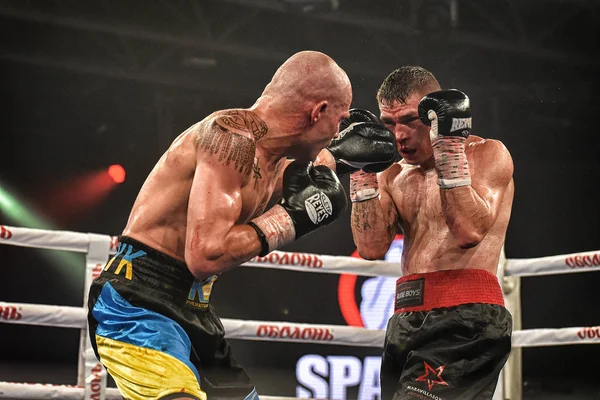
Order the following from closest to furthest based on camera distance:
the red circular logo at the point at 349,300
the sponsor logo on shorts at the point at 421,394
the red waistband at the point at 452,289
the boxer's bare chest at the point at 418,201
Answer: the sponsor logo on shorts at the point at 421,394, the red waistband at the point at 452,289, the boxer's bare chest at the point at 418,201, the red circular logo at the point at 349,300

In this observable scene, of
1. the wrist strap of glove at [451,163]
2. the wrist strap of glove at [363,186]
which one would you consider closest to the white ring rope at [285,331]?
the wrist strap of glove at [363,186]

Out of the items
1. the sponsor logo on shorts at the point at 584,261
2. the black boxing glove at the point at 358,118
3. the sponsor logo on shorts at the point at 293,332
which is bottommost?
the sponsor logo on shorts at the point at 293,332

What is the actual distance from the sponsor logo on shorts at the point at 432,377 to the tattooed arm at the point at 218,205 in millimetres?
711

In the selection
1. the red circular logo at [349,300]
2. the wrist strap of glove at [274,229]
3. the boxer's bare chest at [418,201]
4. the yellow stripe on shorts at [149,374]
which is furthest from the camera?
the red circular logo at [349,300]

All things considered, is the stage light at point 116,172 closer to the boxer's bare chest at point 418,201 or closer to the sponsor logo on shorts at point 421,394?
the boxer's bare chest at point 418,201

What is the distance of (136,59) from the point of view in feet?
20.8

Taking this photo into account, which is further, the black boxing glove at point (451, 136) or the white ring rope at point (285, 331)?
the white ring rope at point (285, 331)

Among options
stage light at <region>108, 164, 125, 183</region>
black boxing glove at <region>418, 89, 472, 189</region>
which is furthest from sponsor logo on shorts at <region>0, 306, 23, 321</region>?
stage light at <region>108, 164, 125, 183</region>

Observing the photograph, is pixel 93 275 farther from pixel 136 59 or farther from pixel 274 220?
pixel 136 59

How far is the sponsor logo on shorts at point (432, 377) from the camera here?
2.09 meters

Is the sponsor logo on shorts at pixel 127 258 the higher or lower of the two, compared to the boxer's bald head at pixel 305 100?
lower

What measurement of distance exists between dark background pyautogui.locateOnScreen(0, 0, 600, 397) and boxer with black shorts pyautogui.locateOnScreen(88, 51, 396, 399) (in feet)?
14.0

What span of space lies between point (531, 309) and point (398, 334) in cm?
503

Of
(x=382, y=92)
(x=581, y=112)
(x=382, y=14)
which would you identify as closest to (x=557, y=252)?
(x=581, y=112)
